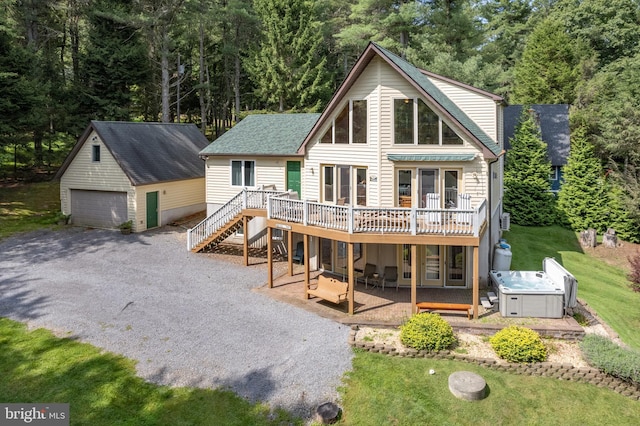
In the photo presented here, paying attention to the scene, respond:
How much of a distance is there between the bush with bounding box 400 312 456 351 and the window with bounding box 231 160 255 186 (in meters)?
13.2

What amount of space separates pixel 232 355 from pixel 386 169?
9197 mm

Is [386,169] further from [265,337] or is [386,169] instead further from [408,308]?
[265,337]

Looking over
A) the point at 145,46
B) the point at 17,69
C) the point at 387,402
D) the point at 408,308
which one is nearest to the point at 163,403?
the point at 387,402

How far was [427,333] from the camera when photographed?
1297cm

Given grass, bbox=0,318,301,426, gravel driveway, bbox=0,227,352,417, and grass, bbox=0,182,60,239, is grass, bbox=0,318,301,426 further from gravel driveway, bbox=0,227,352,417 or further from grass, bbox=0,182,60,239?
grass, bbox=0,182,60,239

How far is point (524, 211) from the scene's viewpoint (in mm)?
28859

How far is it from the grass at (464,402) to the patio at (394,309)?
2251 millimetres

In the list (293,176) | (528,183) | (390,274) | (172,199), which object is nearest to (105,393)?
(390,274)

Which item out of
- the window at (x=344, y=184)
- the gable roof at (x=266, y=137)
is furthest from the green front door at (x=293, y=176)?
the window at (x=344, y=184)

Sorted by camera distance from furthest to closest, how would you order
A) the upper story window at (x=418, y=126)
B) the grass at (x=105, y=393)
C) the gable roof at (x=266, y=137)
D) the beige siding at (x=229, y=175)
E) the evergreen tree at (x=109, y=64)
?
the evergreen tree at (x=109, y=64), the gable roof at (x=266, y=137), the beige siding at (x=229, y=175), the upper story window at (x=418, y=126), the grass at (x=105, y=393)

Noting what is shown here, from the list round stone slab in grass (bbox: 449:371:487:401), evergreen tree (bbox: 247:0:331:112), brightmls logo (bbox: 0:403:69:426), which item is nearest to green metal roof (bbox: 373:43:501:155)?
round stone slab in grass (bbox: 449:371:487:401)

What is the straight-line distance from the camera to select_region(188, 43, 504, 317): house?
50.3 feet

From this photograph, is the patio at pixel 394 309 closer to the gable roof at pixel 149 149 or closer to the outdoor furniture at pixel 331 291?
the outdoor furniture at pixel 331 291

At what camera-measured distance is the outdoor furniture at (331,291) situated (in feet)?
51.1
